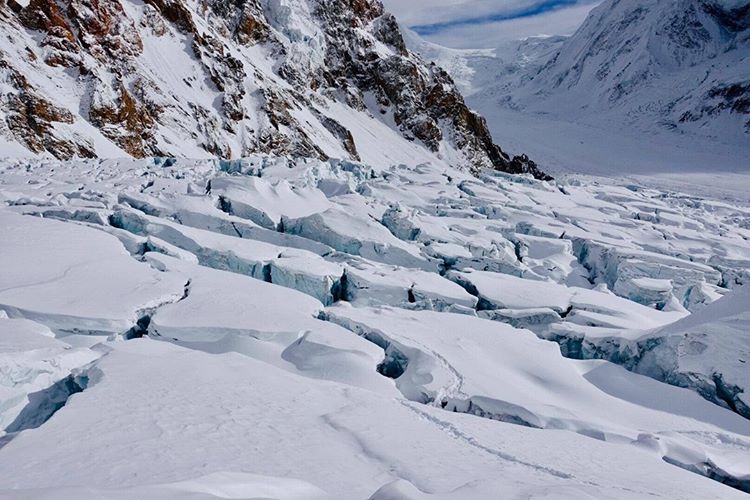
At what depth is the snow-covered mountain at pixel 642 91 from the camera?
64.2 metres

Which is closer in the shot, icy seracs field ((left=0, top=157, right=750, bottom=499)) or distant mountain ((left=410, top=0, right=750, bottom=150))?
icy seracs field ((left=0, top=157, right=750, bottom=499))

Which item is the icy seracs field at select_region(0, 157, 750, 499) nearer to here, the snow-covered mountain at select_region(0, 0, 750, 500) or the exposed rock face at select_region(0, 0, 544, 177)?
the snow-covered mountain at select_region(0, 0, 750, 500)

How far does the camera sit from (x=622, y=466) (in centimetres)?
487

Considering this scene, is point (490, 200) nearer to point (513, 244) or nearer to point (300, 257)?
point (513, 244)

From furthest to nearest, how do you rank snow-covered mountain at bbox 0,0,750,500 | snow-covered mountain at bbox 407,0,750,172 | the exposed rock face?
snow-covered mountain at bbox 407,0,750,172
the exposed rock face
snow-covered mountain at bbox 0,0,750,500

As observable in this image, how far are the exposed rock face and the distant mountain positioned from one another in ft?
113

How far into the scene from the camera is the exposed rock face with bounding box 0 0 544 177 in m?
29.2

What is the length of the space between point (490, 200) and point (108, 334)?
1836cm

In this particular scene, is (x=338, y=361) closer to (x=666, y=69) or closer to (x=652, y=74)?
(x=652, y=74)

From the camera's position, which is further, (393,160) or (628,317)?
(393,160)

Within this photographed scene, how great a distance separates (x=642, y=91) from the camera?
8019 cm

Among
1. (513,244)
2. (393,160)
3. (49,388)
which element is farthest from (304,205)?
(393,160)

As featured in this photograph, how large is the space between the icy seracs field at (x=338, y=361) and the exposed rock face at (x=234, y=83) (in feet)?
52.5

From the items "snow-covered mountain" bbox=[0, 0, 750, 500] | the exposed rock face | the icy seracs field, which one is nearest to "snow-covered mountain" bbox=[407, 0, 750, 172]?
the exposed rock face
